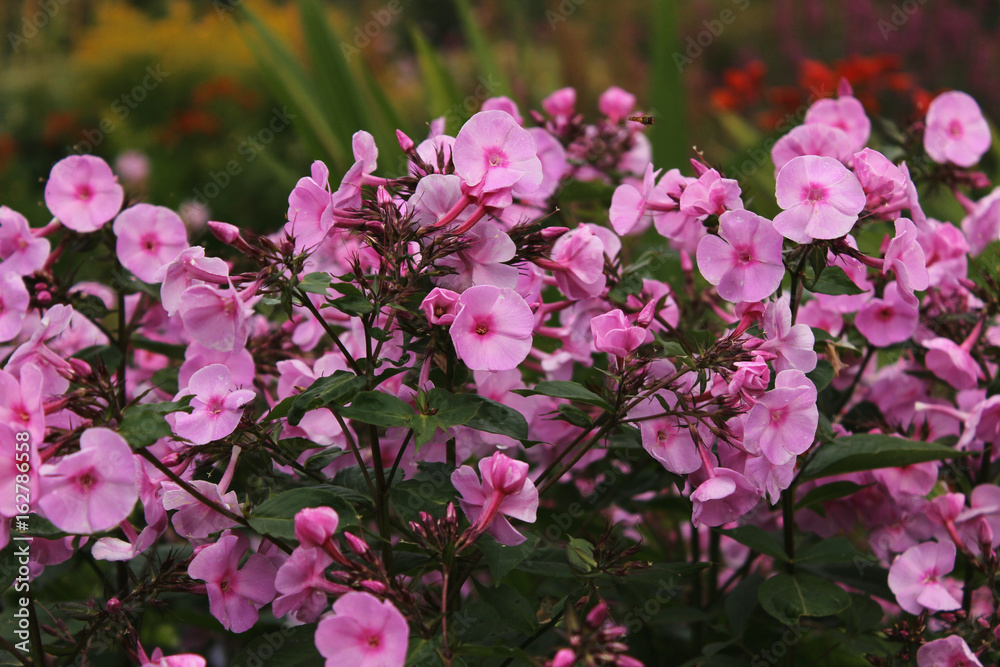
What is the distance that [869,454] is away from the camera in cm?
115

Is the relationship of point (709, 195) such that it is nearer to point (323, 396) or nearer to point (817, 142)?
point (817, 142)

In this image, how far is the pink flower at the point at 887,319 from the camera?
49.0 inches

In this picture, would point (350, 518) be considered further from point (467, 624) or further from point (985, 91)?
point (985, 91)

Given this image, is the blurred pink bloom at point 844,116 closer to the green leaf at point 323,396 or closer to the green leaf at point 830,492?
the green leaf at point 830,492

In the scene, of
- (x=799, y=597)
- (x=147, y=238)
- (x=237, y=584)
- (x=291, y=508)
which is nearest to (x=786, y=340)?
(x=799, y=597)

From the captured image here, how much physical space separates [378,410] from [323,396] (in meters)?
0.06

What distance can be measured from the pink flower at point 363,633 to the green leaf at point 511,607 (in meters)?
0.22

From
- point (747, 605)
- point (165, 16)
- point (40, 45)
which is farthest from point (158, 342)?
point (165, 16)

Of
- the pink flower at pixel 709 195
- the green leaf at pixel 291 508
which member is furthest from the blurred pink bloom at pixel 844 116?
the green leaf at pixel 291 508

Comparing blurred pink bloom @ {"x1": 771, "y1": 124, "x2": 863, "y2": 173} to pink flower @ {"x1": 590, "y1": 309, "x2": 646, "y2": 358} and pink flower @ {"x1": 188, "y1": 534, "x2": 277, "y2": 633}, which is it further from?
pink flower @ {"x1": 188, "y1": 534, "x2": 277, "y2": 633}

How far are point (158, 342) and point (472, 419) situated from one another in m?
0.74

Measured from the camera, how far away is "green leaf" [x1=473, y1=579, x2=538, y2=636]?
0.96 metres

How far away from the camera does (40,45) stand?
25.8 feet

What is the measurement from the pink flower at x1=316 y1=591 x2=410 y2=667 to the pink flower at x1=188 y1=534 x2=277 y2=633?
0.23 metres
